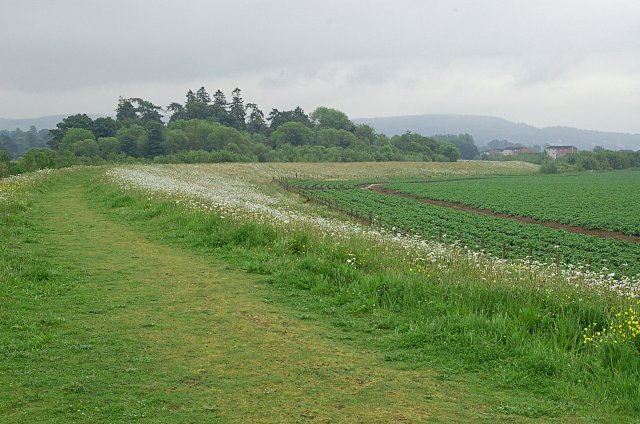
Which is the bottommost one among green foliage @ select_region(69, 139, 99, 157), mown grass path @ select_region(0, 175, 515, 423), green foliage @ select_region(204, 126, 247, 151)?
mown grass path @ select_region(0, 175, 515, 423)

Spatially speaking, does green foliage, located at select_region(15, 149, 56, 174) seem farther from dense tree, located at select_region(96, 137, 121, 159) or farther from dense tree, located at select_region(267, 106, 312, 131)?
dense tree, located at select_region(267, 106, 312, 131)

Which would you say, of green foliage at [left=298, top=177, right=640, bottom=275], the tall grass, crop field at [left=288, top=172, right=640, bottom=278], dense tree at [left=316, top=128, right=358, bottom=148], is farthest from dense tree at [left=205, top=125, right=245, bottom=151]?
the tall grass

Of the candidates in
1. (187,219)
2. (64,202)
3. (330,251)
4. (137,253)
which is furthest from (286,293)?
(64,202)

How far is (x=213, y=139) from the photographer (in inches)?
5079

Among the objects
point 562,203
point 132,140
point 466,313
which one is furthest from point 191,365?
point 132,140

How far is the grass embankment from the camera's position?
6090 mm

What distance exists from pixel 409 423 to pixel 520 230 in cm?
2970

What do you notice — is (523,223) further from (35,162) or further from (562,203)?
(35,162)

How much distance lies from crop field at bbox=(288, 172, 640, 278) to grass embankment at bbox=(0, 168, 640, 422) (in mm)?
4217

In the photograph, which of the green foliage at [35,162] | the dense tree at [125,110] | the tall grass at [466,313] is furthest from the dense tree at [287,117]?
the tall grass at [466,313]

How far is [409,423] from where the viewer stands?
5703mm

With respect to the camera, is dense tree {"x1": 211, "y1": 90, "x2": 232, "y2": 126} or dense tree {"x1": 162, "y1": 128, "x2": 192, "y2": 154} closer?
dense tree {"x1": 162, "y1": 128, "x2": 192, "y2": 154}

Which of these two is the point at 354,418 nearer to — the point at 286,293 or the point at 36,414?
the point at 36,414

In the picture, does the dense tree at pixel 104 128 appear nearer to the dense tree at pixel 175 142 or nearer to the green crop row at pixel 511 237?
the dense tree at pixel 175 142
